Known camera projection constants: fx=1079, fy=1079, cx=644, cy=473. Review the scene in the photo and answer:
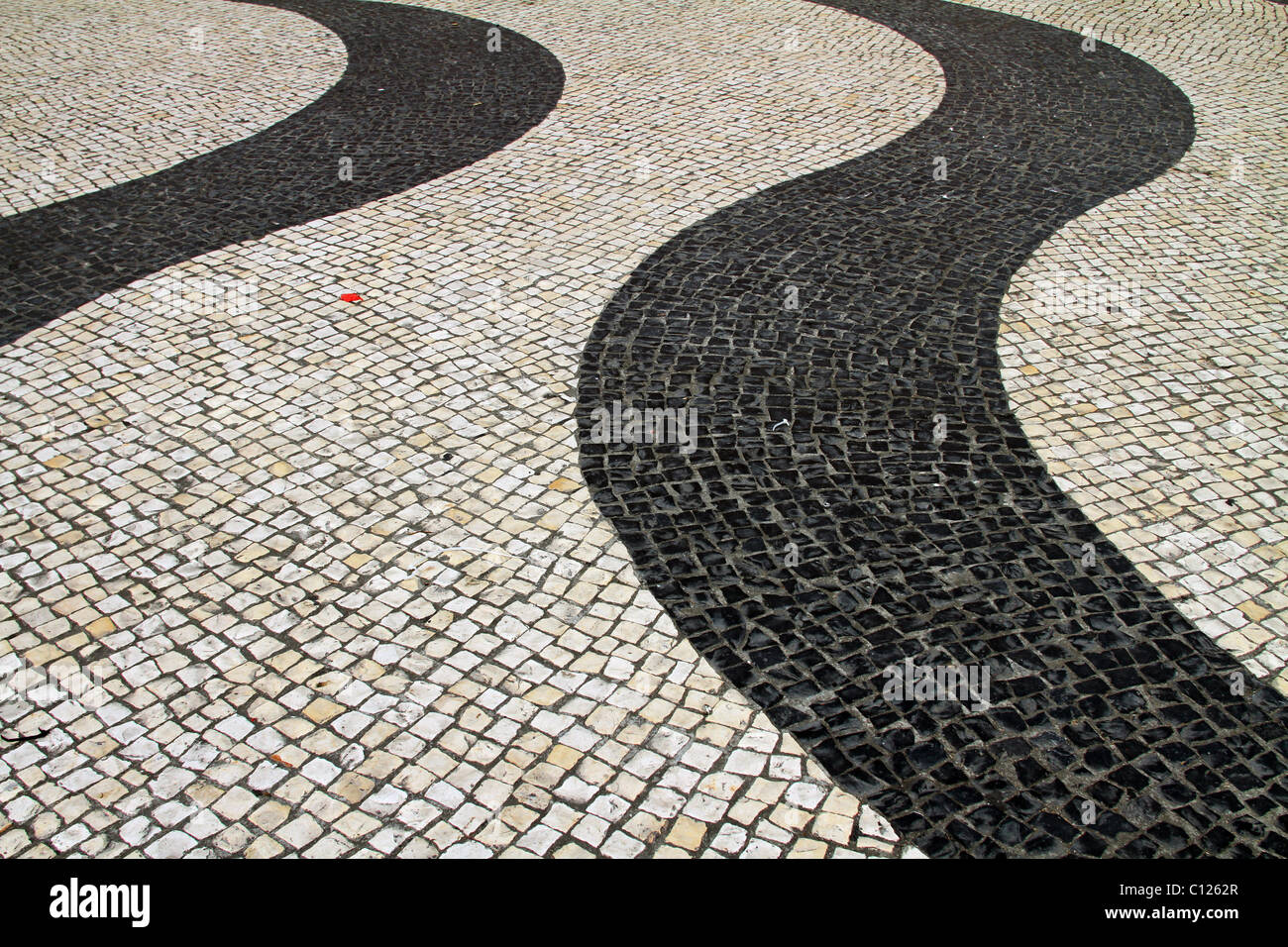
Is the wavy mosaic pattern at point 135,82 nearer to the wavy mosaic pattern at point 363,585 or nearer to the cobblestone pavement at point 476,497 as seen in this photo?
the cobblestone pavement at point 476,497

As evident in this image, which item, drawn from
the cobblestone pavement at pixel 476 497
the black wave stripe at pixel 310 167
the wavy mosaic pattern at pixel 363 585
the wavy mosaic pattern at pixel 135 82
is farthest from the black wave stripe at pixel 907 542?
the wavy mosaic pattern at pixel 135 82

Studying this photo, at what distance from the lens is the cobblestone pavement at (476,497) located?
4.18m

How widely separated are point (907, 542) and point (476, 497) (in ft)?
7.37

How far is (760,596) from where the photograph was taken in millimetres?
5090

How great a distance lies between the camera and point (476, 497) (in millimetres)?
5738

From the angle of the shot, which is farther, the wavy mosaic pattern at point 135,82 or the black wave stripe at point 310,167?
the wavy mosaic pattern at point 135,82

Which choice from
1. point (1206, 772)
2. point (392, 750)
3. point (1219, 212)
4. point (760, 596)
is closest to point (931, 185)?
point (1219, 212)

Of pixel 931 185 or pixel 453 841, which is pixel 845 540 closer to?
pixel 453 841

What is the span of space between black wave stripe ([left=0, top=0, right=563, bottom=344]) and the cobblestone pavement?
55 mm

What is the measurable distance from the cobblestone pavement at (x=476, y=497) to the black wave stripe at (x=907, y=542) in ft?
0.11

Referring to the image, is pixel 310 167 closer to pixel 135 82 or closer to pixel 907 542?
pixel 135 82

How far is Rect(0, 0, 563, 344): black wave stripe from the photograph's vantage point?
26.0ft

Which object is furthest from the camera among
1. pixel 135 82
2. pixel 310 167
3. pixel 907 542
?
pixel 135 82

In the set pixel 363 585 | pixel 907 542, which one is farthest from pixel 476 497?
pixel 907 542
